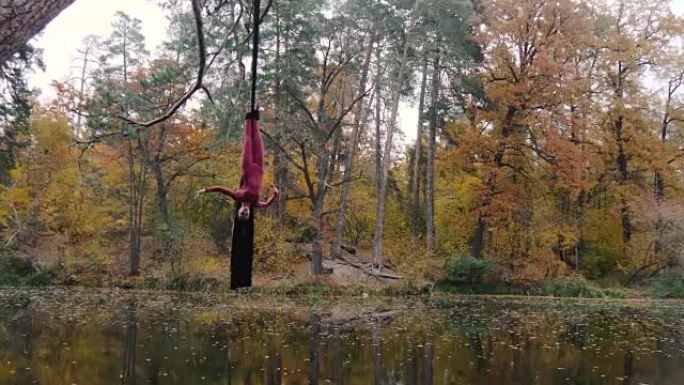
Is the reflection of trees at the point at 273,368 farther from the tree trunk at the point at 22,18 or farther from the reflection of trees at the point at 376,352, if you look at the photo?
the tree trunk at the point at 22,18

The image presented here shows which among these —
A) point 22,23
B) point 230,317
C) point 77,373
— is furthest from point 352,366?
point 22,23

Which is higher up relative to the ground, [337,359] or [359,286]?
[359,286]

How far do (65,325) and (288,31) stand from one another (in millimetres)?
14983

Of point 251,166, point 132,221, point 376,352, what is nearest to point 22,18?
point 251,166

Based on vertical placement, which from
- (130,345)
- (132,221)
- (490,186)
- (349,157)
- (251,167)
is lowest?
(130,345)

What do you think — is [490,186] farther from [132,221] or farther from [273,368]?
[273,368]

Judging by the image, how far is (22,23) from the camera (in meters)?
2.24

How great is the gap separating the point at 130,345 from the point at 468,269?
16.2 m

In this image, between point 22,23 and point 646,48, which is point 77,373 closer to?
point 22,23

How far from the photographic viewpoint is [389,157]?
90.6ft

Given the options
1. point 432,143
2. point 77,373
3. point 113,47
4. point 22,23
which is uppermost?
point 113,47

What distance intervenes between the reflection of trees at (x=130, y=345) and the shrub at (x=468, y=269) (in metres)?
12.7

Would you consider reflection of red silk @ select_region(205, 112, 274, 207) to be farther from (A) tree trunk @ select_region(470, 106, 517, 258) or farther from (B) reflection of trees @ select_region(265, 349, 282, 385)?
(A) tree trunk @ select_region(470, 106, 517, 258)

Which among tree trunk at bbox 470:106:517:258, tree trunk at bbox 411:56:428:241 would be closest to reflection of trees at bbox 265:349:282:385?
tree trunk at bbox 470:106:517:258
